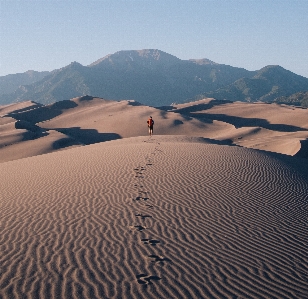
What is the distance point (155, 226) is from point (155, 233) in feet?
1.40

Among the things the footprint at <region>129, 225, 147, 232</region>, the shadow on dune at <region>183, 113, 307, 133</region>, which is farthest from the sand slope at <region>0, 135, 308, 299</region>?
the shadow on dune at <region>183, 113, 307, 133</region>

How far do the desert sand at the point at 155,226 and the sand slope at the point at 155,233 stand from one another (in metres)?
0.03

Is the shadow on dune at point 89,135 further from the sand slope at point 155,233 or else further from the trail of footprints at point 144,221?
the trail of footprints at point 144,221

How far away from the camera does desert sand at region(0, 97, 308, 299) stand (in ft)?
21.7

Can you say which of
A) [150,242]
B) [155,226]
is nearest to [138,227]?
[155,226]

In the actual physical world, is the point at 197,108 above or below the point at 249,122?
above

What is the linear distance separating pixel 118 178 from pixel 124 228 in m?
5.18

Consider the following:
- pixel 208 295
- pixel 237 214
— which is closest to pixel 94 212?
pixel 237 214

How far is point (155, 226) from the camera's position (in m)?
9.11

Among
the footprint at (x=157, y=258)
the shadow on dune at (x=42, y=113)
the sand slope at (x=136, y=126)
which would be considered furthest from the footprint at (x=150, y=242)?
the shadow on dune at (x=42, y=113)

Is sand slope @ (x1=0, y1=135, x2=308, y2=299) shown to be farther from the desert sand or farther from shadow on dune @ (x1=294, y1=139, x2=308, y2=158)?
shadow on dune @ (x1=294, y1=139, x2=308, y2=158)

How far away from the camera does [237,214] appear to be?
10258 millimetres

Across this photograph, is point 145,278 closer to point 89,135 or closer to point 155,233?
point 155,233

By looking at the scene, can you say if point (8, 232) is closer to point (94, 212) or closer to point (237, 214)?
point (94, 212)
